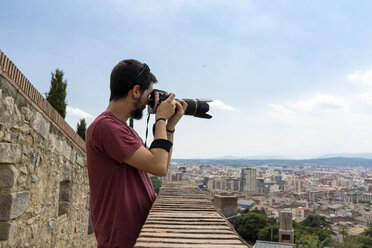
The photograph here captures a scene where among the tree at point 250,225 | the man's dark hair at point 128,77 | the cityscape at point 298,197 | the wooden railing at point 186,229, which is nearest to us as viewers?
the wooden railing at point 186,229

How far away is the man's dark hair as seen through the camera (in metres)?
1.10

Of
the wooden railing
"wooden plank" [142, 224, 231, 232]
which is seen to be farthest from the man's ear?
"wooden plank" [142, 224, 231, 232]

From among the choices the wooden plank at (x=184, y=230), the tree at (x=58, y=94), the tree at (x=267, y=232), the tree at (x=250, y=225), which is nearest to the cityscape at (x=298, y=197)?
the tree at (x=250, y=225)

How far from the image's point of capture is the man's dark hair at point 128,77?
1.10 m

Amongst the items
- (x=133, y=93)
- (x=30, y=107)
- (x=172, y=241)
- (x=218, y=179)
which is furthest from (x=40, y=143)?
(x=218, y=179)

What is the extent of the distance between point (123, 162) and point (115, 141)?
78 millimetres

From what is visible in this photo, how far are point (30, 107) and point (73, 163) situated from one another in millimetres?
1301

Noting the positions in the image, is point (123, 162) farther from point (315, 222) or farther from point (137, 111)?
point (315, 222)

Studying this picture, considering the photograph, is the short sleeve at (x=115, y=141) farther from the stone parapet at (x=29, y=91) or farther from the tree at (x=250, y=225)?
the tree at (x=250, y=225)

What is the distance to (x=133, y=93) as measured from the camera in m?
1.12

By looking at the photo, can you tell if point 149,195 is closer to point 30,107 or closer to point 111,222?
point 111,222


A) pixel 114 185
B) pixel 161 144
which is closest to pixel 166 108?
pixel 161 144

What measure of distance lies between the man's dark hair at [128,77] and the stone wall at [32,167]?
0.89 meters

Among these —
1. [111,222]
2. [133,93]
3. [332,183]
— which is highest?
[133,93]
